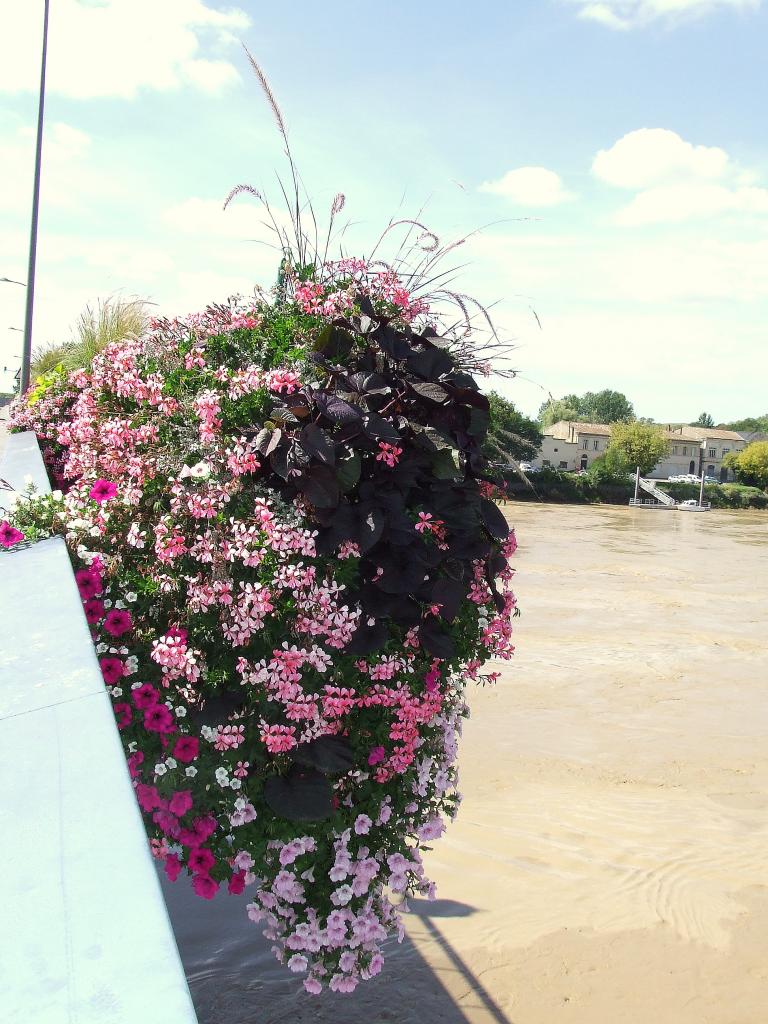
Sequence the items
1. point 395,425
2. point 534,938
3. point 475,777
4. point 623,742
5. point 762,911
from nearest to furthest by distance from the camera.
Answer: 1. point 395,425
2. point 534,938
3. point 762,911
4. point 475,777
5. point 623,742

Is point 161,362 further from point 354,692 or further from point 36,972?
point 36,972

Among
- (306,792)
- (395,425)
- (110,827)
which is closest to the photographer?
(110,827)

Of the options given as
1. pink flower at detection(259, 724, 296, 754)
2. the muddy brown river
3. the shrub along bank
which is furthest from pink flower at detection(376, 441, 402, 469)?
the shrub along bank

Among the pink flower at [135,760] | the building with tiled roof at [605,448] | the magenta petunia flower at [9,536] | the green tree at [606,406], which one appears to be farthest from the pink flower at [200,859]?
the green tree at [606,406]

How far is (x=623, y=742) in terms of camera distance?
8.81 metres

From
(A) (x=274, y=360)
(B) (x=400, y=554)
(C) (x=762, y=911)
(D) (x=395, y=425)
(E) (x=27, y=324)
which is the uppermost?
(E) (x=27, y=324)

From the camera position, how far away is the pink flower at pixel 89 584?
3127mm

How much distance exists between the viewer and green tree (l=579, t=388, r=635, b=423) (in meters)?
152

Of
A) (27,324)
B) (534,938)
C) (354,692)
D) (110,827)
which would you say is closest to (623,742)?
(534,938)

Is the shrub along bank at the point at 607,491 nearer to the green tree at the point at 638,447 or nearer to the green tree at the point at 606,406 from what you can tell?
the green tree at the point at 638,447

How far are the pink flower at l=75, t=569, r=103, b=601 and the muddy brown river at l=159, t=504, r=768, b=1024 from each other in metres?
2.40

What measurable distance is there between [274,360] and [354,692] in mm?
1404

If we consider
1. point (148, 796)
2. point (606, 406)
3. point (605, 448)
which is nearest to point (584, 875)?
point (148, 796)

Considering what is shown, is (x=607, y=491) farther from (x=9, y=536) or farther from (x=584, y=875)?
(x=9, y=536)
